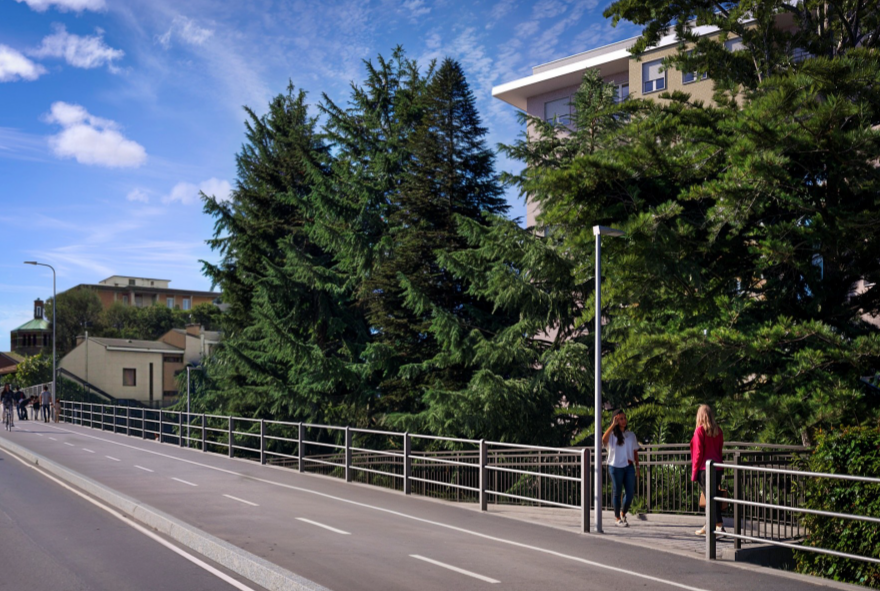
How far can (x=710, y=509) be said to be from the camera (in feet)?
31.7

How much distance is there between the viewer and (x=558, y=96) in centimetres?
4297

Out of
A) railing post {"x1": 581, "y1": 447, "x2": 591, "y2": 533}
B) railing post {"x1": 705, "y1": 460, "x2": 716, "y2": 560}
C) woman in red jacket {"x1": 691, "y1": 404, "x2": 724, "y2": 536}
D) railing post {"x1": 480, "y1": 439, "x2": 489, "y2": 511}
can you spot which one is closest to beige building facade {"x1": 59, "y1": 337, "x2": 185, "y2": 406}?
railing post {"x1": 480, "y1": 439, "x2": 489, "y2": 511}

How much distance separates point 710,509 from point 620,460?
2892mm

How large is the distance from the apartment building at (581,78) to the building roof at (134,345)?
Answer: 51526 mm

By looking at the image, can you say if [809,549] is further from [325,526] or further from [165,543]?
[165,543]

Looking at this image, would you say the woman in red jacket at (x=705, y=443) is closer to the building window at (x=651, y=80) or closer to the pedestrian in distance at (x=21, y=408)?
the building window at (x=651, y=80)

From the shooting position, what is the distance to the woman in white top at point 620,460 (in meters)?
12.5

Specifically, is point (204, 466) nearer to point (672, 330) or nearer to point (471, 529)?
point (471, 529)

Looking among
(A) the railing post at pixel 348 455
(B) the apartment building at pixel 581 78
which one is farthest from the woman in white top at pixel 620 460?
(B) the apartment building at pixel 581 78

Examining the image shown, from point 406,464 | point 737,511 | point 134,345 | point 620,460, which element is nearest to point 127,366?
point 134,345

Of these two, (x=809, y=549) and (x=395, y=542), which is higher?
(x=809, y=549)

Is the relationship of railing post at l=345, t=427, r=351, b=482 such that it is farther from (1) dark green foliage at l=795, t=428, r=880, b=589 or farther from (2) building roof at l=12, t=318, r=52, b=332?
(2) building roof at l=12, t=318, r=52, b=332

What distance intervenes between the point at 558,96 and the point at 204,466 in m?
29.4

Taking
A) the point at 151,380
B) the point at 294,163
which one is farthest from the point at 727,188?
the point at 151,380
